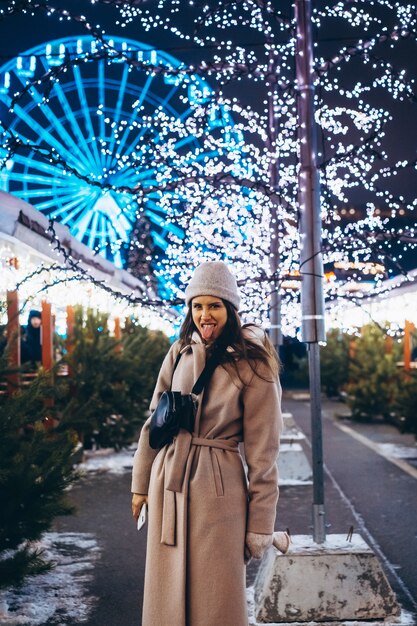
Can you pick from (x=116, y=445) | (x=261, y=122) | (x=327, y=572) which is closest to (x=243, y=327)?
(x=327, y=572)

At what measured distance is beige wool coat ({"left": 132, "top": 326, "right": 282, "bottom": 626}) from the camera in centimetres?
342

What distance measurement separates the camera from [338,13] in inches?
264

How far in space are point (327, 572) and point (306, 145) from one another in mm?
2653

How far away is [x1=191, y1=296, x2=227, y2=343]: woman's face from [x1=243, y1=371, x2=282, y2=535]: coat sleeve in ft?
0.95

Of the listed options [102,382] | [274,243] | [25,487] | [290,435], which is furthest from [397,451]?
[25,487]

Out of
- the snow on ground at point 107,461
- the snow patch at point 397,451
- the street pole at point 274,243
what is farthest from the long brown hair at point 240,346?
the snow patch at point 397,451

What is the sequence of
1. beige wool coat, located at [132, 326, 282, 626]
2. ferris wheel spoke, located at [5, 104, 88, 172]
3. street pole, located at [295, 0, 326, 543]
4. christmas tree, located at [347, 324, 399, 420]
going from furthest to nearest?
ferris wheel spoke, located at [5, 104, 88, 172], christmas tree, located at [347, 324, 399, 420], street pole, located at [295, 0, 326, 543], beige wool coat, located at [132, 326, 282, 626]

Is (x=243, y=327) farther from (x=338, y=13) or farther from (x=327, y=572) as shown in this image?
(x=338, y=13)

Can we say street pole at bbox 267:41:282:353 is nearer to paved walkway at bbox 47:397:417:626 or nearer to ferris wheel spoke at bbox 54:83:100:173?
paved walkway at bbox 47:397:417:626

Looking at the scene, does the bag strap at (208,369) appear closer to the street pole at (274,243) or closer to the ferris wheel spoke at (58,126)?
the street pole at (274,243)

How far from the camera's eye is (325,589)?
4.93 meters

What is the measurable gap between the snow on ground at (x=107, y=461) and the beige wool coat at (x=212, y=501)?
7254 mm

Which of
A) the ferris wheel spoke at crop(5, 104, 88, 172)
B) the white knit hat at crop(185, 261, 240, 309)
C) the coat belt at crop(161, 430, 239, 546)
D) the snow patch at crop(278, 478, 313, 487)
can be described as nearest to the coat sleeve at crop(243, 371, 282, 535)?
the coat belt at crop(161, 430, 239, 546)

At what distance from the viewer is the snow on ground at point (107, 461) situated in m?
11.3
